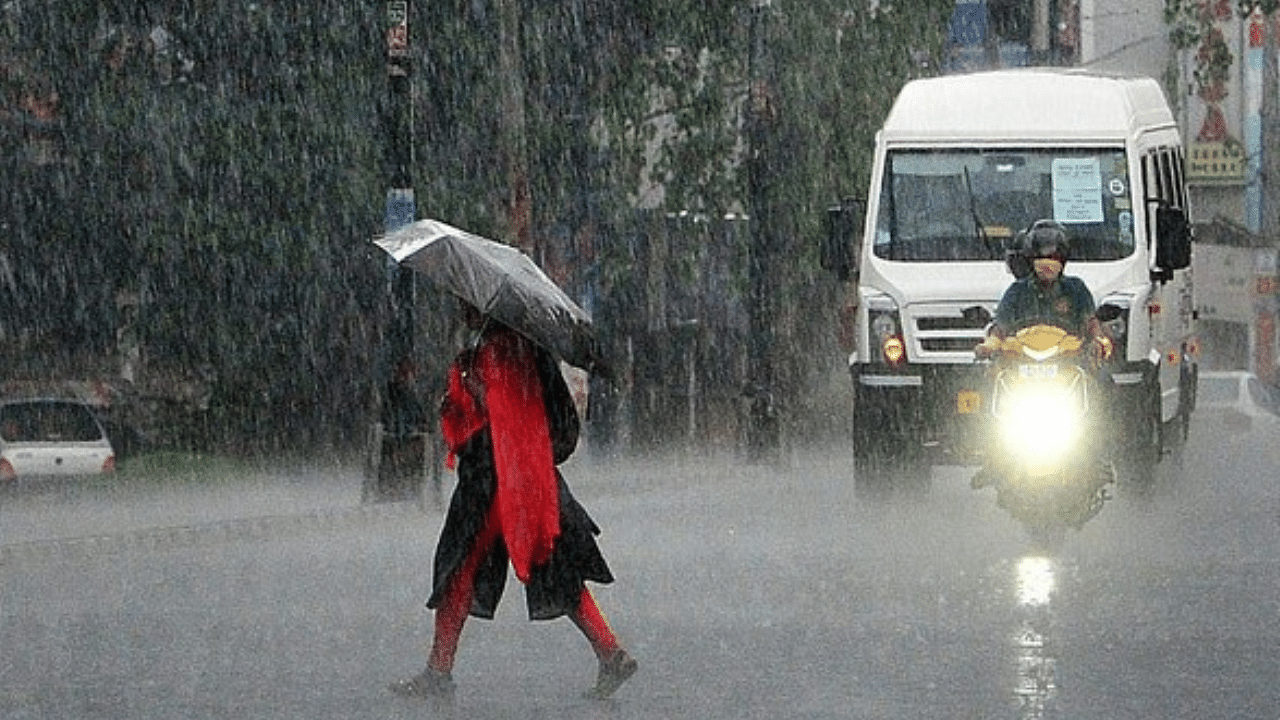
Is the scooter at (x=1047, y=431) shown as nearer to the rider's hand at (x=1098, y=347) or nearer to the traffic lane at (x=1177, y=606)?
the rider's hand at (x=1098, y=347)

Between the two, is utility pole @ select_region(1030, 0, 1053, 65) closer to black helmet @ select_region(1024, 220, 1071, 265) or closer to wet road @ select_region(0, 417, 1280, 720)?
wet road @ select_region(0, 417, 1280, 720)

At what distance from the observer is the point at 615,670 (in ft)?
36.4

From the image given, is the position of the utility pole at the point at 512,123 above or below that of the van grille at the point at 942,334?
above

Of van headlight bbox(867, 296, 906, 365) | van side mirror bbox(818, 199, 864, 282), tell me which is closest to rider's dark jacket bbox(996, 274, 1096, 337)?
van headlight bbox(867, 296, 906, 365)

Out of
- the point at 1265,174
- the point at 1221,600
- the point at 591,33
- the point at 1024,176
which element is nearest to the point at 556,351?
the point at 1221,600

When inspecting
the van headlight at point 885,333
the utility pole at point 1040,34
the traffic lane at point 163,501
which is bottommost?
the traffic lane at point 163,501

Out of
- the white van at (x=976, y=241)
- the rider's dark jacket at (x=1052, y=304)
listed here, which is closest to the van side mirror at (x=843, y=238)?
the white van at (x=976, y=241)

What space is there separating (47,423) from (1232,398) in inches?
593

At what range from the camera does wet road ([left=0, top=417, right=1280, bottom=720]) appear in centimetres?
1134

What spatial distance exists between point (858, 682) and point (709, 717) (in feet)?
3.48

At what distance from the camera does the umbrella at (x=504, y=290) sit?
35.6 feet

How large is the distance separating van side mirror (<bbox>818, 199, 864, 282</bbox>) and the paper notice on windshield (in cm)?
135

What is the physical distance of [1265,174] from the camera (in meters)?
48.5

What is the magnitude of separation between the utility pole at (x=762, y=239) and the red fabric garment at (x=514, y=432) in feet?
51.8
